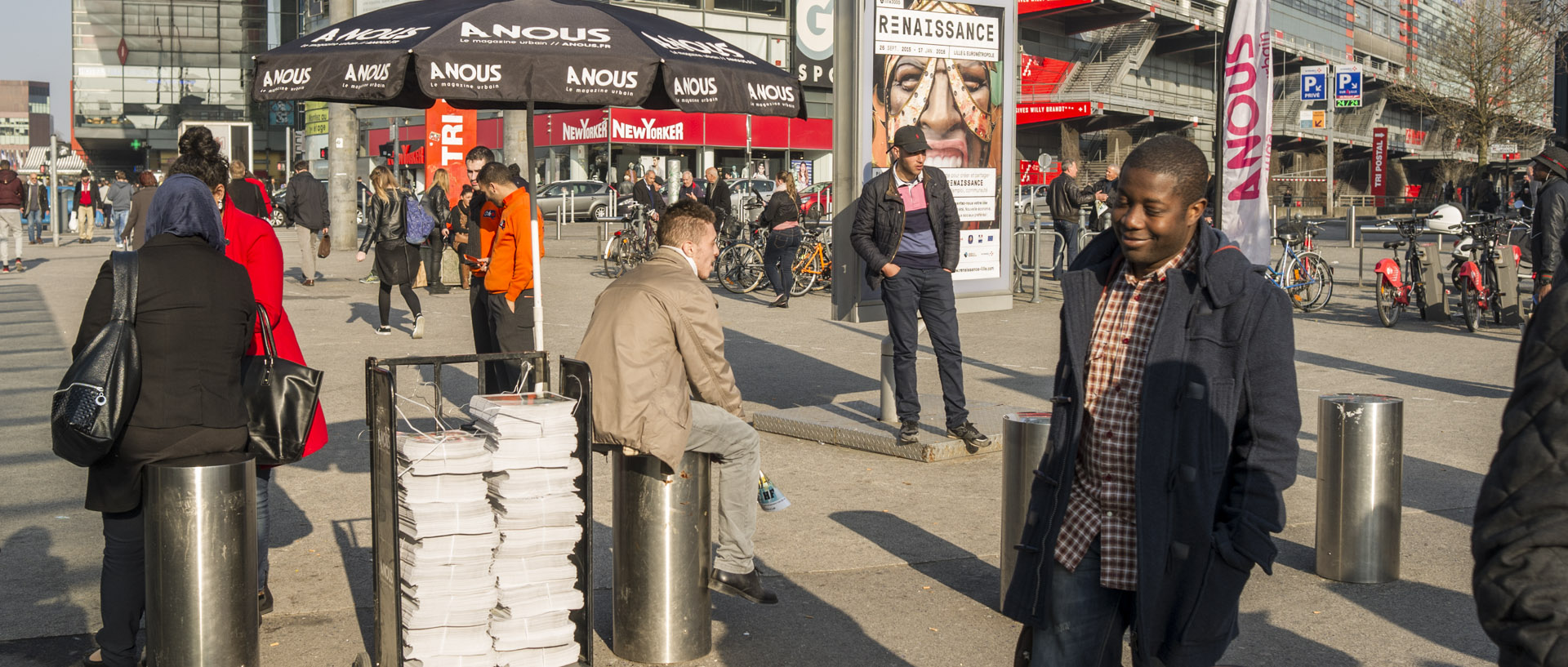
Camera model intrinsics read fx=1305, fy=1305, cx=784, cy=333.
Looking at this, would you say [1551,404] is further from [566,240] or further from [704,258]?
[566,240]

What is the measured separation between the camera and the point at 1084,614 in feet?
9.27

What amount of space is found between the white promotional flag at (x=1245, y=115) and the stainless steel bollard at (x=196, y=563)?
476cm

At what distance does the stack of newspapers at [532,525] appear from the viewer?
4133mm

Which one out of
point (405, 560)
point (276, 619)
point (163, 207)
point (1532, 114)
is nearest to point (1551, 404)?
point (405, 560)

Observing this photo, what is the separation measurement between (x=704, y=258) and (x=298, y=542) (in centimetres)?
257

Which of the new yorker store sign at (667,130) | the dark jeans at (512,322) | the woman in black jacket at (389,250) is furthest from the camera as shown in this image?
the new yorker store sign at (667,130)

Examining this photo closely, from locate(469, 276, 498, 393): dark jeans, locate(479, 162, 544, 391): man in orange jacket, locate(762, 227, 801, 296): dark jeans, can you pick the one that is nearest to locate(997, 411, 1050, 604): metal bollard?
locate(479, 162, 544, 391): man in orange jacket

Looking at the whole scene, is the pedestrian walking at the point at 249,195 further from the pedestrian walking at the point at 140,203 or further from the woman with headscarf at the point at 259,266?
the woman with headscarf at the point at 259,266

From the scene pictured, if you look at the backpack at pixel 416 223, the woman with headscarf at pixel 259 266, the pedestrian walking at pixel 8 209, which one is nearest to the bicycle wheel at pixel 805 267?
the backpack at pixel 416 223

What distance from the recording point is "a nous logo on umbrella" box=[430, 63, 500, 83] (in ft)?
18.4

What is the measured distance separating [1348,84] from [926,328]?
23778mm

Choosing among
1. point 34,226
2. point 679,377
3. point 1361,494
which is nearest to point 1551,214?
point 1361,494

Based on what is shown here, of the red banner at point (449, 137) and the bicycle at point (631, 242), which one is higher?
the red banner at point (449, 137)

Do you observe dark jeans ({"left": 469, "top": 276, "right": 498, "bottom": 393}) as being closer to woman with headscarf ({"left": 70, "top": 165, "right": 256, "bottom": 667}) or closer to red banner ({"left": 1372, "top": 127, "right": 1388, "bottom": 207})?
woman with headscarf ({"left": 70, "top": 165, "right": 256, "bottom": 667})
